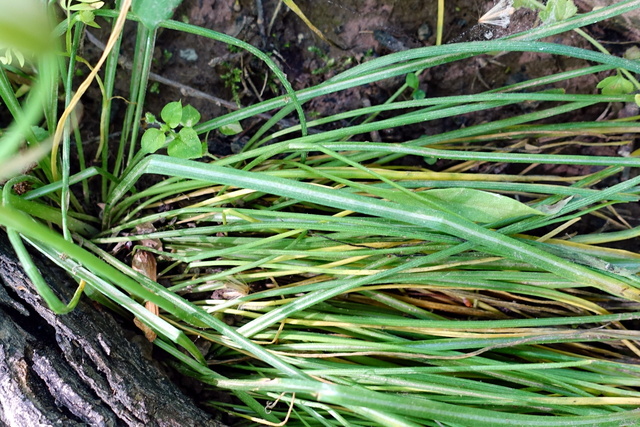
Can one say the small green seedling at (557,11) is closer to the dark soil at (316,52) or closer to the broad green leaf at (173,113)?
the dark soil at (316,52)

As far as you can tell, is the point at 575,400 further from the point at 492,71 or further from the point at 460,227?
the point at 492,71

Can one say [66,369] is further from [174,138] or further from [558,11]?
[558,11]

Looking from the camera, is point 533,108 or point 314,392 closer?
point 314,392

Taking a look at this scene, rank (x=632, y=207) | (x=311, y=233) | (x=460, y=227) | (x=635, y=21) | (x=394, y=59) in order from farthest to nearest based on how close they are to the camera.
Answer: (x=632, y=207) < (x=635, y=21) < (x=311, y=233) < (x=394, y=59) < (x=460, y=227)

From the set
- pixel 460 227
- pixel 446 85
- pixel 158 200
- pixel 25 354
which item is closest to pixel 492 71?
pixel 446 85

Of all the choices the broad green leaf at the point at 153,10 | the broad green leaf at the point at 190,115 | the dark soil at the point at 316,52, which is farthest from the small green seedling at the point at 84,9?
the dark soil at the point at 316,52
